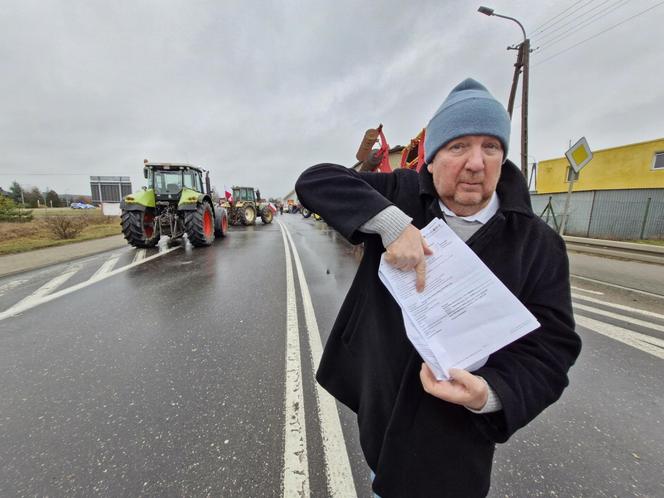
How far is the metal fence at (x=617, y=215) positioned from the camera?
11.5 m

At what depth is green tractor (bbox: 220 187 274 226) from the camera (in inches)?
715

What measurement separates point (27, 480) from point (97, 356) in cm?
131

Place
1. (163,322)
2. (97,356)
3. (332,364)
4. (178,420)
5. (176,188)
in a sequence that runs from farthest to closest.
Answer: (176,188) < (163,322) < (97,356) < (178,420) < (332,364)

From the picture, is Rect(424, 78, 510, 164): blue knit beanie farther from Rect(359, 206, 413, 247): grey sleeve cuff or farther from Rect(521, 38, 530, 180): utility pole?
Rect(521, 38, 530, 180): utility pole

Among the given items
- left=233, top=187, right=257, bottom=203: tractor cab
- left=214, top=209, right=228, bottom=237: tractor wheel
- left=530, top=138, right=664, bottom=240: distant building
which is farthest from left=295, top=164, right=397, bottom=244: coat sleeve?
left=233, top=187, right=257, bottom=203: tractor cab

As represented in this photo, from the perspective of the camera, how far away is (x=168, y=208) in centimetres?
859

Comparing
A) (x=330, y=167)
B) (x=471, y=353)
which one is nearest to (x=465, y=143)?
(x=330, y=167)

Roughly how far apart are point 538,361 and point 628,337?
3.52 m

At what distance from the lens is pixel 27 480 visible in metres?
1.43

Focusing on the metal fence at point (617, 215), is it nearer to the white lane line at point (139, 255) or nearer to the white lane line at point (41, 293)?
the white lane line at point (139, 255)

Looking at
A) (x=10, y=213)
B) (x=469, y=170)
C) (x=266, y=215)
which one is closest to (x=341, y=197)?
(x=469, y=170)

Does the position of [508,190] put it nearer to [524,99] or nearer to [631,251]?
[631,251]

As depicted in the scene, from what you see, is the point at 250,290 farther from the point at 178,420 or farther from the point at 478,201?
the point at 478,201

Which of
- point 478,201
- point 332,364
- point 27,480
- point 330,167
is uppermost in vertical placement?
point 330,167
